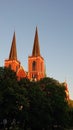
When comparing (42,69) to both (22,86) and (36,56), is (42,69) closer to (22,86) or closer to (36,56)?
(36,56)

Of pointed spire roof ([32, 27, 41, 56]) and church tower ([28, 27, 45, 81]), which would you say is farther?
church tower ([28, 27, 45, 81])

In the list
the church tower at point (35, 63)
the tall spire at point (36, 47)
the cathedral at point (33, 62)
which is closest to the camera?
the cathedral at point (33, 62)

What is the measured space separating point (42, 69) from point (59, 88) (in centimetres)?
7660

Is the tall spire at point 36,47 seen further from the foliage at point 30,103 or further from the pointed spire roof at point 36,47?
the foliage at point 30,103

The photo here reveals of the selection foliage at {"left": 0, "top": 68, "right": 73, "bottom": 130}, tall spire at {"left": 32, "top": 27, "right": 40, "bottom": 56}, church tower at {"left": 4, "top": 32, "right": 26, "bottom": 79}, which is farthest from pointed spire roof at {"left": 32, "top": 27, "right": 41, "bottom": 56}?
foliage at {"left": 0, "top": 68, "right": 73, "bottom": 130}

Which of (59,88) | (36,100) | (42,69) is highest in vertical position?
(42,69)

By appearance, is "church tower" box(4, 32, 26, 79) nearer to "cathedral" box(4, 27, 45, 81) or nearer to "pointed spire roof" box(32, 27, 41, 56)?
"cathedral" box(4, 27, 45, 81)

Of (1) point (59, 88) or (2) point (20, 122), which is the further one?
(1) point (59, 88)

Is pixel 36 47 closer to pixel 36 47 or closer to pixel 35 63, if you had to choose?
pixel 36 47

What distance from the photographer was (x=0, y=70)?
53500 mm

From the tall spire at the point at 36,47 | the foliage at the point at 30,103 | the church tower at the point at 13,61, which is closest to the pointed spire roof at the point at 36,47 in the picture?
the tall spire at the point at 36,47

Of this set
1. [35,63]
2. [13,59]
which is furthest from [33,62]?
[13,59]

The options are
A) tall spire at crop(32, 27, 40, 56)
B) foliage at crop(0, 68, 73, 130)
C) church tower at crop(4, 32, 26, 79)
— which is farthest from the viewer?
tall spire at crop(32, 27, 40, 56)

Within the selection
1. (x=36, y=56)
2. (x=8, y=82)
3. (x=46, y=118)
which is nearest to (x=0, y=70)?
(x=8, y=82)
